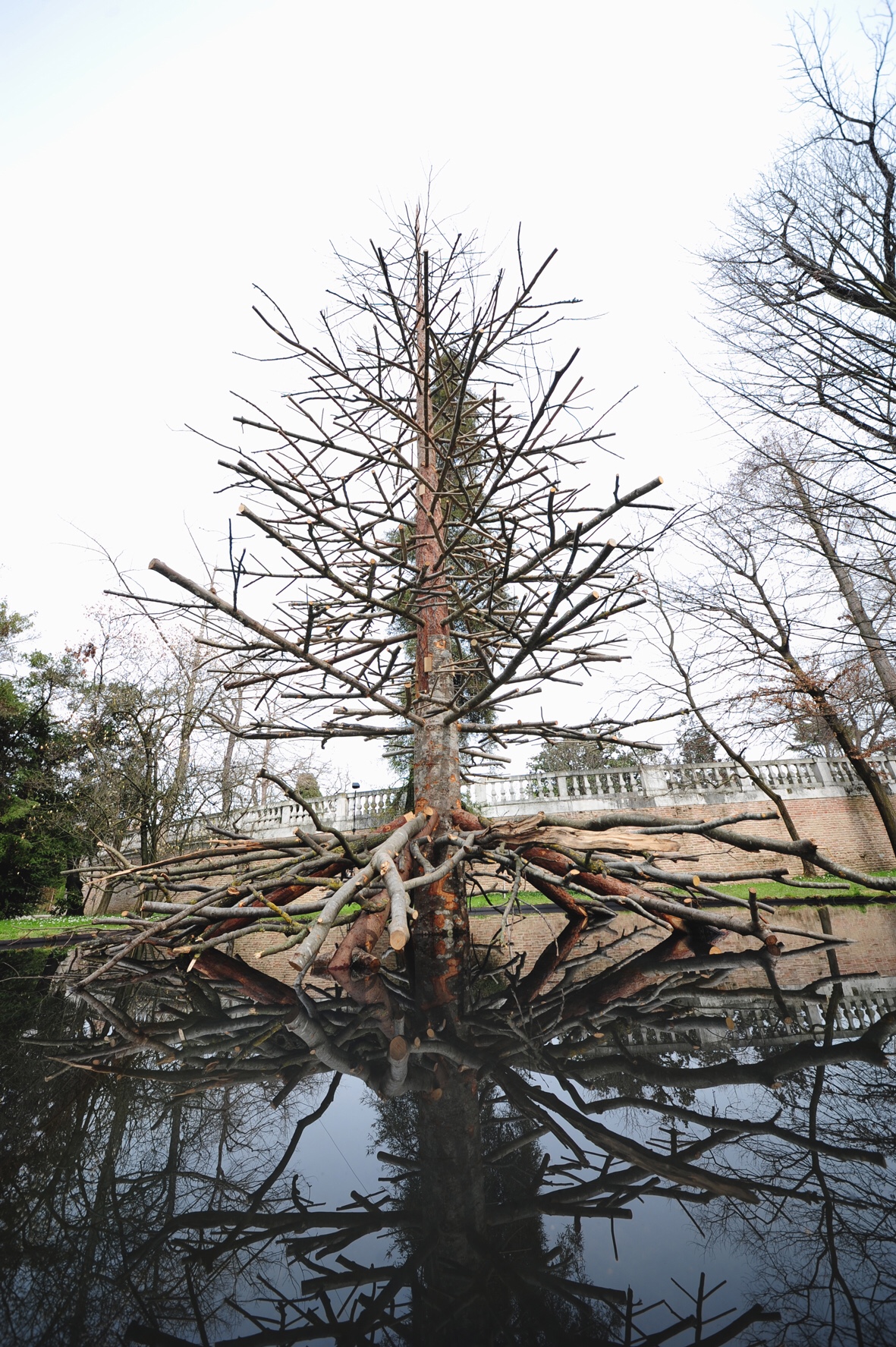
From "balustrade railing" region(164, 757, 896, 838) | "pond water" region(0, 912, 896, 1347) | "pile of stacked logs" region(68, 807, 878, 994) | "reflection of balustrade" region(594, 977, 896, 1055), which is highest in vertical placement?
"balustrade railing" region(164, 757, 896, 838)

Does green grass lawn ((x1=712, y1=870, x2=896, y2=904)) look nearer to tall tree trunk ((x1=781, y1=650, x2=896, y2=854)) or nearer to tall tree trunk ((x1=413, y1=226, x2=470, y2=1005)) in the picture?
tall tree trunk ((x1=781, y1=650, x2=896, y2=854))

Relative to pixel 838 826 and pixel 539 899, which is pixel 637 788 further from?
pixel 539 899

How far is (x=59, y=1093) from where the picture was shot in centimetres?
162

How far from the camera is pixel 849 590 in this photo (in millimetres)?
8500

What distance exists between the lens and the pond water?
79cm

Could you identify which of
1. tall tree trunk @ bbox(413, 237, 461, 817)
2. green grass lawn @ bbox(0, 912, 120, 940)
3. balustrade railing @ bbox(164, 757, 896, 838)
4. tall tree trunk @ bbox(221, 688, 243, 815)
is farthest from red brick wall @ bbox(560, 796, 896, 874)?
green grass lawn @ bbox(0, 912, 120, 940)

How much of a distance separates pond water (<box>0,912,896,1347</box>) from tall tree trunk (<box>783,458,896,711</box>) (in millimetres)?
5085

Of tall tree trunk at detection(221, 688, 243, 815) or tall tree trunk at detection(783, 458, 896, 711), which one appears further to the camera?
tall tree trunk at detection(221, 688, 243, 815)

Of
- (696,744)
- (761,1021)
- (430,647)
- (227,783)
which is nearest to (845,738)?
(696,744)

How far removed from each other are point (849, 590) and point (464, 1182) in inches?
381

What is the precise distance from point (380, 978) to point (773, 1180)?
9.11 ft

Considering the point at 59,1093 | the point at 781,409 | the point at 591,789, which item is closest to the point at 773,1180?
the point at 59,1093

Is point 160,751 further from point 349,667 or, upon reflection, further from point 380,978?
point 380,978

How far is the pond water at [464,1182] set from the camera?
2.58ft
